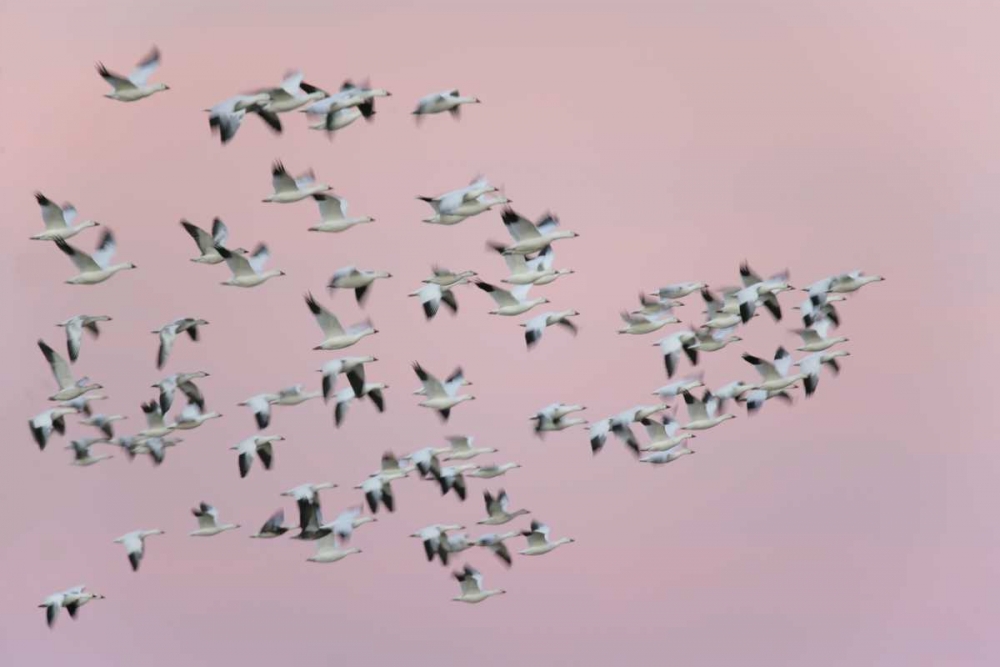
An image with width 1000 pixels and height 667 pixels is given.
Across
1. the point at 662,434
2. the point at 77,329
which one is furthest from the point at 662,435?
the point at 77,329

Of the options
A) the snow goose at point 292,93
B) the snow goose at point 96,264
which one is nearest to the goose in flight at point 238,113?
the snow goose at point 292,93

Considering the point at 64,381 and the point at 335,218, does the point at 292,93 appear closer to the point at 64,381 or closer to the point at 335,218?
the point at 335,218

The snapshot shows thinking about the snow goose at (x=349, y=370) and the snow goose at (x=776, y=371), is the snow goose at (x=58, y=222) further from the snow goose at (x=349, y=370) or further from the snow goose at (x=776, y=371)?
the snow goose at (x=776, y=371)

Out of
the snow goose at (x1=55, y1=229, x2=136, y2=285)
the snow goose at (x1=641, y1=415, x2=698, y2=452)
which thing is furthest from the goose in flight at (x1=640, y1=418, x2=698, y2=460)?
the snow goose at (x1=55, y1=229, x2=136, y2=285)

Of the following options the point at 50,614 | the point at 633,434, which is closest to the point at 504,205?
the point at 633,434

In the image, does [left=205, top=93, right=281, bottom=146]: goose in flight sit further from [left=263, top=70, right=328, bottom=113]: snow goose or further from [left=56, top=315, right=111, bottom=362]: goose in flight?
[left=56, top=315, right=111, bottom=362]: goose in flight

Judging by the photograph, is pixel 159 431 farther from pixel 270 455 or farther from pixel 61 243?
pixel 61 243
